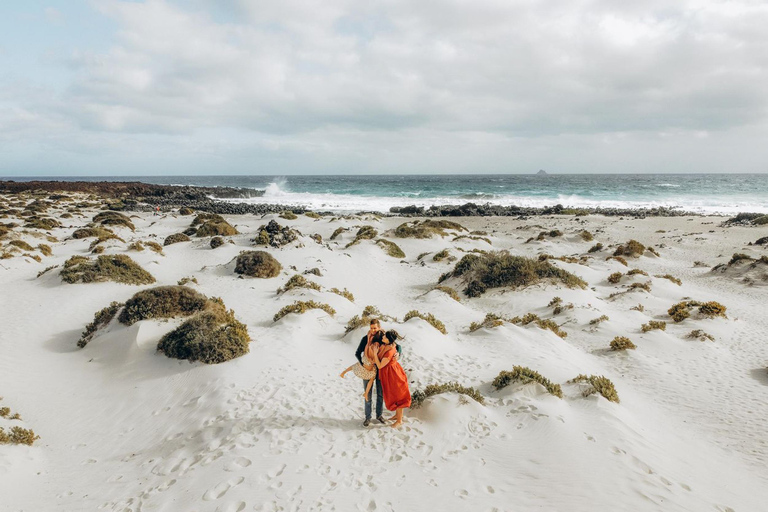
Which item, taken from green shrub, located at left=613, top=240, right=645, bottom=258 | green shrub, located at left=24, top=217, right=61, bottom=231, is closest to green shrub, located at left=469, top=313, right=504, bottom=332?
green shrub, located at left=613, top=240, right=645, bottom=258

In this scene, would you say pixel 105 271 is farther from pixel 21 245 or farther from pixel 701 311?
pixel 701 311

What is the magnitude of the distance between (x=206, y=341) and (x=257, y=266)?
914cm

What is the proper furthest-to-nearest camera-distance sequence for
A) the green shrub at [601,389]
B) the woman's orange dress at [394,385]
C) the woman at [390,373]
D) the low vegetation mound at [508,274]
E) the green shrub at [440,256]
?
the green shrub at [440,256] → the low vegetation mound at [508,274] → the green shrub at [601,389] → the woman's orange dress at [394,385] → the woman at [390,373]

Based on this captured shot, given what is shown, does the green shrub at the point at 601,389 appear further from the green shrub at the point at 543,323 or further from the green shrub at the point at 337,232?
the green shrub at the point at 337,232

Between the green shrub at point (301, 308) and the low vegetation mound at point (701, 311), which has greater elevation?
the green shrub at point (301, 308)

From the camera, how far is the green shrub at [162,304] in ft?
36.2

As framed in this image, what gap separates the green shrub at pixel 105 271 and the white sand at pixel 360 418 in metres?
0.58

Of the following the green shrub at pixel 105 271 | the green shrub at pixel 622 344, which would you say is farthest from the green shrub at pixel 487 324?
the green shrub at pixel 105 271

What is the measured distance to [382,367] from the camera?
643 cm

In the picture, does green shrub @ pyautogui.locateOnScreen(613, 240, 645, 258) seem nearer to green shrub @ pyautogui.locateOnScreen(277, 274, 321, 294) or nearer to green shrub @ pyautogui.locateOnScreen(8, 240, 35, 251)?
green shrub @ pyautogui.locateOnScreen(277, 274, 321, 294)

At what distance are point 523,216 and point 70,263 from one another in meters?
41.5

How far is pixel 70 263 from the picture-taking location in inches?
655

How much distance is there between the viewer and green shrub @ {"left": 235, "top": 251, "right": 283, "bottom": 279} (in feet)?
59.6

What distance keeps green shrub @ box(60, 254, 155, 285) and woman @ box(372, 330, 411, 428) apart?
1414 centimetres
